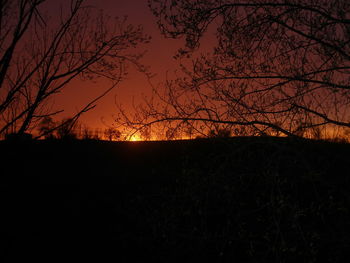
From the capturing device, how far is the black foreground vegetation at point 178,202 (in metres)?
4.73

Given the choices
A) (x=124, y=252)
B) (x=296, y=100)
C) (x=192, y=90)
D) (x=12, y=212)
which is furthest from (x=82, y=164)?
(x=296, y=100)

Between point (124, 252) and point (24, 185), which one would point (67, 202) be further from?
point (124, 252)

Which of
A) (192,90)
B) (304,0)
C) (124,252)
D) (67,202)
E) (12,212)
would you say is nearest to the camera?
(304,0)

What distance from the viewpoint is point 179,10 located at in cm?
530

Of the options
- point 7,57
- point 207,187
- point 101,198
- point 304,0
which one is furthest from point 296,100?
point 101,198

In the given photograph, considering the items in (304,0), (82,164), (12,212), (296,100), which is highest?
(304,0)

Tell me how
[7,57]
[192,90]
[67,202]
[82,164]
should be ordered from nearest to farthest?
1. [7,57]
2. [192,90]
3. [67,202]
4. [82,164]

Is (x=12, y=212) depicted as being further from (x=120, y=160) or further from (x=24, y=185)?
(x=120, y=160)

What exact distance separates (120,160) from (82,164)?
136 centimetres

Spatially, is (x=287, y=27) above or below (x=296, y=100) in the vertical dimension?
above

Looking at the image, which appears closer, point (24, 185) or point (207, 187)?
point (207, 187)

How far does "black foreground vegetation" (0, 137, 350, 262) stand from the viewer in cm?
473

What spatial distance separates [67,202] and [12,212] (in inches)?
53.3

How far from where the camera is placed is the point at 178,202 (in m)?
5.73
